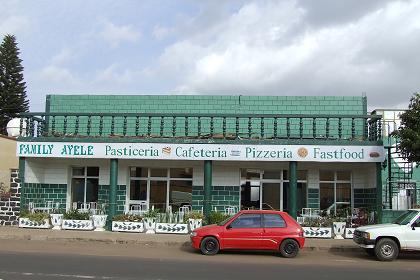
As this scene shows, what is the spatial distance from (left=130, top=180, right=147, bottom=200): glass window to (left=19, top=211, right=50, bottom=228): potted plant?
3861 millimetres

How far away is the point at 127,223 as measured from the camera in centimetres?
2089

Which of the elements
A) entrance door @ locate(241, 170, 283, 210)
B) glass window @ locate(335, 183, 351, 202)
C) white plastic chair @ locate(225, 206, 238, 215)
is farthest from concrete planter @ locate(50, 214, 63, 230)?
glass window @ locate(335, 183, 351, 202)

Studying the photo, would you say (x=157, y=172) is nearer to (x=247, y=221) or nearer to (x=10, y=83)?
(x=247, y=221)

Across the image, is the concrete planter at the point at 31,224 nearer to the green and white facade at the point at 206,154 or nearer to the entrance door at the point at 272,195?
the green and white facade at the point at 206,154

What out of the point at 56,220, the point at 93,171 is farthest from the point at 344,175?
the point at 56,220

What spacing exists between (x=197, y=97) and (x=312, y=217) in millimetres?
7823

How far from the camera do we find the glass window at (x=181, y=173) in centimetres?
2341

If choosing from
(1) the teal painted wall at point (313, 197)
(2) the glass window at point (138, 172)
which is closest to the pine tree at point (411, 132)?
(1) the teal painted wall at point (313, 197)

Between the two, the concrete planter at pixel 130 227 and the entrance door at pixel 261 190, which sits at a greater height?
the entrance door at pixel 261 190

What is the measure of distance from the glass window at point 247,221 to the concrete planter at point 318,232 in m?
4.86

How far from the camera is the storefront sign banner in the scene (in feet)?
68.8

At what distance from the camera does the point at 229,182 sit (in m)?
23.0

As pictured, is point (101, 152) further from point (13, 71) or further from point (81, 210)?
point (13, 71)

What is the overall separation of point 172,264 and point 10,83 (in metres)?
45.4
